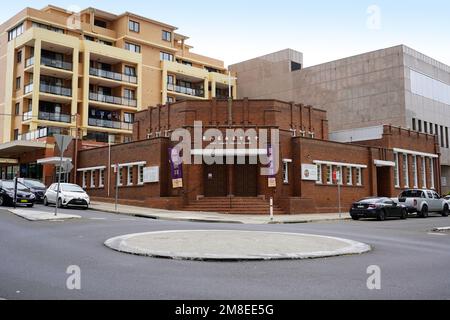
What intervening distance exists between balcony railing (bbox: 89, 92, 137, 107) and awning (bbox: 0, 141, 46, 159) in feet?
37.5

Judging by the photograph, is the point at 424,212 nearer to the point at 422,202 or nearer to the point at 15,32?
the point at 422,202

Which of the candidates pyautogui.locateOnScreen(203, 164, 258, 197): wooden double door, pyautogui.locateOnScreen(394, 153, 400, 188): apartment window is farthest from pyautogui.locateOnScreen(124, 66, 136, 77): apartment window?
pyautogui.locateOnScreen(394, 153, 400, 188): apartment window

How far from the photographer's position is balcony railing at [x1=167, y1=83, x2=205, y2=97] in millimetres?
63525

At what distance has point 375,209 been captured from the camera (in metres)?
26.7

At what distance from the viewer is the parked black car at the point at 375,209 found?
26766 mm

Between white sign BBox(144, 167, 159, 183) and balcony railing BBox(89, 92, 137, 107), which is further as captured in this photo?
balcony railing BBox(89, 92, 137, 107)

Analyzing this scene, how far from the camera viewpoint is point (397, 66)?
176 feet

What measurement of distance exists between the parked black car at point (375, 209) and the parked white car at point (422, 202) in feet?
5.45

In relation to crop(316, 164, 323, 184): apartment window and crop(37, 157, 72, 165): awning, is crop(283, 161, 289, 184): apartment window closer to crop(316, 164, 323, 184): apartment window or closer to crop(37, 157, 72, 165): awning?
crop(316, 164, 323, 184): apartment window


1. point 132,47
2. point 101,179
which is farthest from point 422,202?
point 132,47

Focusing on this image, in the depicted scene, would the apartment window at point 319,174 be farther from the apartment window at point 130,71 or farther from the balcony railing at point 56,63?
the balcony railing at point 56,63

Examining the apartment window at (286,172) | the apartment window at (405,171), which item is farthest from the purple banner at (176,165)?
the apartment window at (405,171)

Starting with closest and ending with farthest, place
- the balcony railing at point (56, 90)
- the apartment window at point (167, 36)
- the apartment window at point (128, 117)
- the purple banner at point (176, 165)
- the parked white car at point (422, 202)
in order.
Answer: the parked white car at point (422, 202), the purple banner at point (176, 165), the balcony railing at point (56, 90), the apartment window at point (128, 117), the apartment window at point (167, 36)

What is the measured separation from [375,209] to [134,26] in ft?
148
